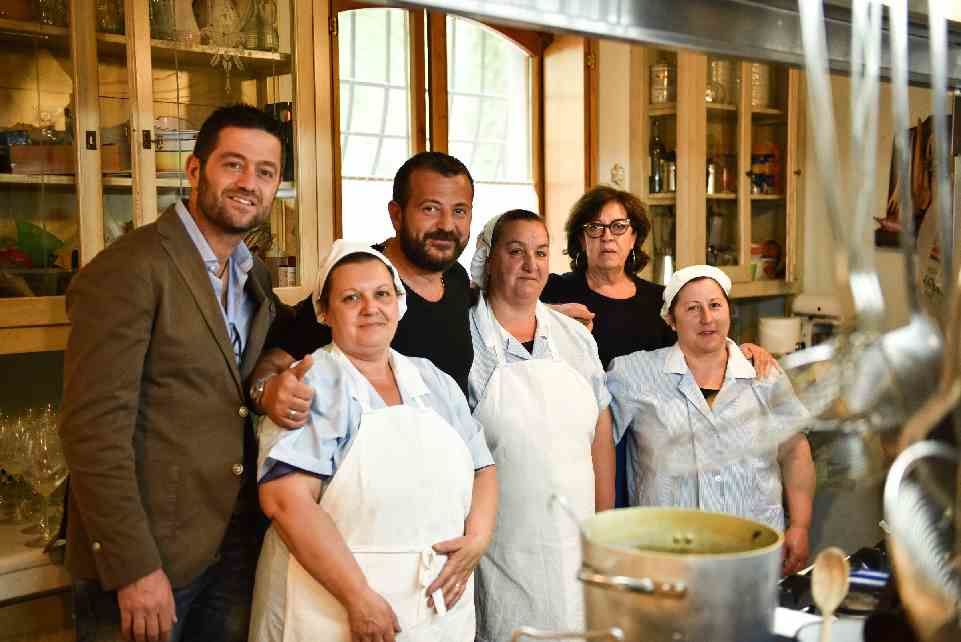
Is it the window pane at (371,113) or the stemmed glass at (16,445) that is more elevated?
the window pane at (371,113)

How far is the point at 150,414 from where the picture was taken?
1.82 m

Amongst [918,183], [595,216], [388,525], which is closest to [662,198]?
[918,183]

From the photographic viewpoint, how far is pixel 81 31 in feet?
8.13

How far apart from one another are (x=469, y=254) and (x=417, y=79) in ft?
2.32

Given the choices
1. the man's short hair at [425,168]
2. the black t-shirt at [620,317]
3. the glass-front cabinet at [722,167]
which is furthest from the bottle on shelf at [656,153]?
the man's short hair at [425,168]

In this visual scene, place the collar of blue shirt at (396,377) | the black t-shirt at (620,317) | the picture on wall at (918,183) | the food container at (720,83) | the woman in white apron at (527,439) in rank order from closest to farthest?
the collar of blue shirt at (396,377), the woman in white apron at (527,439), the black t-shirt at (620,317), the picture on wall at (918,183), the food container at (720,83)

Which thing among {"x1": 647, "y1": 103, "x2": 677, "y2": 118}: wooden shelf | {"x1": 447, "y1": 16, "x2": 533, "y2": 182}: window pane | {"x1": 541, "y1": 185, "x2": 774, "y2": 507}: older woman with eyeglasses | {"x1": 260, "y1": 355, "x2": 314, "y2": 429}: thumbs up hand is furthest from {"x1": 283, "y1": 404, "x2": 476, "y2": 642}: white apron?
{"x1": 647, "y1": 103, "x2": 677, "y2": 118}: wooden shelf

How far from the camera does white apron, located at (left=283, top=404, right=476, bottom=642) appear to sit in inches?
71.0

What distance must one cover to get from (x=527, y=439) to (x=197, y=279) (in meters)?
0.82

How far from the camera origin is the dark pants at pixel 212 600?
6.17ft

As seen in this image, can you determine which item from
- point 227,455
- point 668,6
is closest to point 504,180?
point 227,455

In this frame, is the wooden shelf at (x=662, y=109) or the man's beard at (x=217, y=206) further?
the wooden shelf at (x=662, y=109)

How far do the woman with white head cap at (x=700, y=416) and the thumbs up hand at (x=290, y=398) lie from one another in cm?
95

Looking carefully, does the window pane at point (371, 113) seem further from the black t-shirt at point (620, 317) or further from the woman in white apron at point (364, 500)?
the woman in white apron at point (364, 500)
